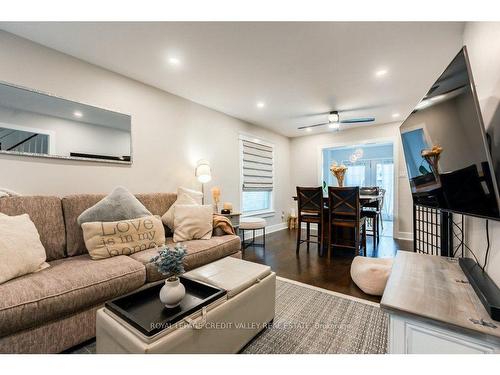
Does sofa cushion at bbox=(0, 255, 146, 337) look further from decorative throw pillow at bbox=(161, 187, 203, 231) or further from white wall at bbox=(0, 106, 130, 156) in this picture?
white wall at bbox=(0, 106, 130, 156)

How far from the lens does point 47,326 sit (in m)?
1.26

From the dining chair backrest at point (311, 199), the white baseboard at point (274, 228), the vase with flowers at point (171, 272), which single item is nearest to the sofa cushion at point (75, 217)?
the vase with flowers at point (171, 272)

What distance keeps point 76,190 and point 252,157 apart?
3109 mm


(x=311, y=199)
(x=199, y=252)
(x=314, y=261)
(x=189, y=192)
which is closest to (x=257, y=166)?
Answer: (x=311, y=199)

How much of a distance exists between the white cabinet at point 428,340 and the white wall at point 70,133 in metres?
2.95

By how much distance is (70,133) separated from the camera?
7.34ft

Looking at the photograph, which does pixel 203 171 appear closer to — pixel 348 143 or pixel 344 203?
pixel 344 203

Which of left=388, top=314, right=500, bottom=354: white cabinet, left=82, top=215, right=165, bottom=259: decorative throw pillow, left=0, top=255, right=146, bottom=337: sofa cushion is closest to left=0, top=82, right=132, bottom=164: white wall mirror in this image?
left=82, top=215, right=165, bottom=259: decorative throw pillow

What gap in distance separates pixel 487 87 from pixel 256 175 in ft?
12.3

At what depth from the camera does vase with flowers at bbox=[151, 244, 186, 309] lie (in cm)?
116

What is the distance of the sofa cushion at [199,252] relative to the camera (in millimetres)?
1772

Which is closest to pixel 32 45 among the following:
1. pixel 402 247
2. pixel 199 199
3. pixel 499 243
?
pixel 199 199
